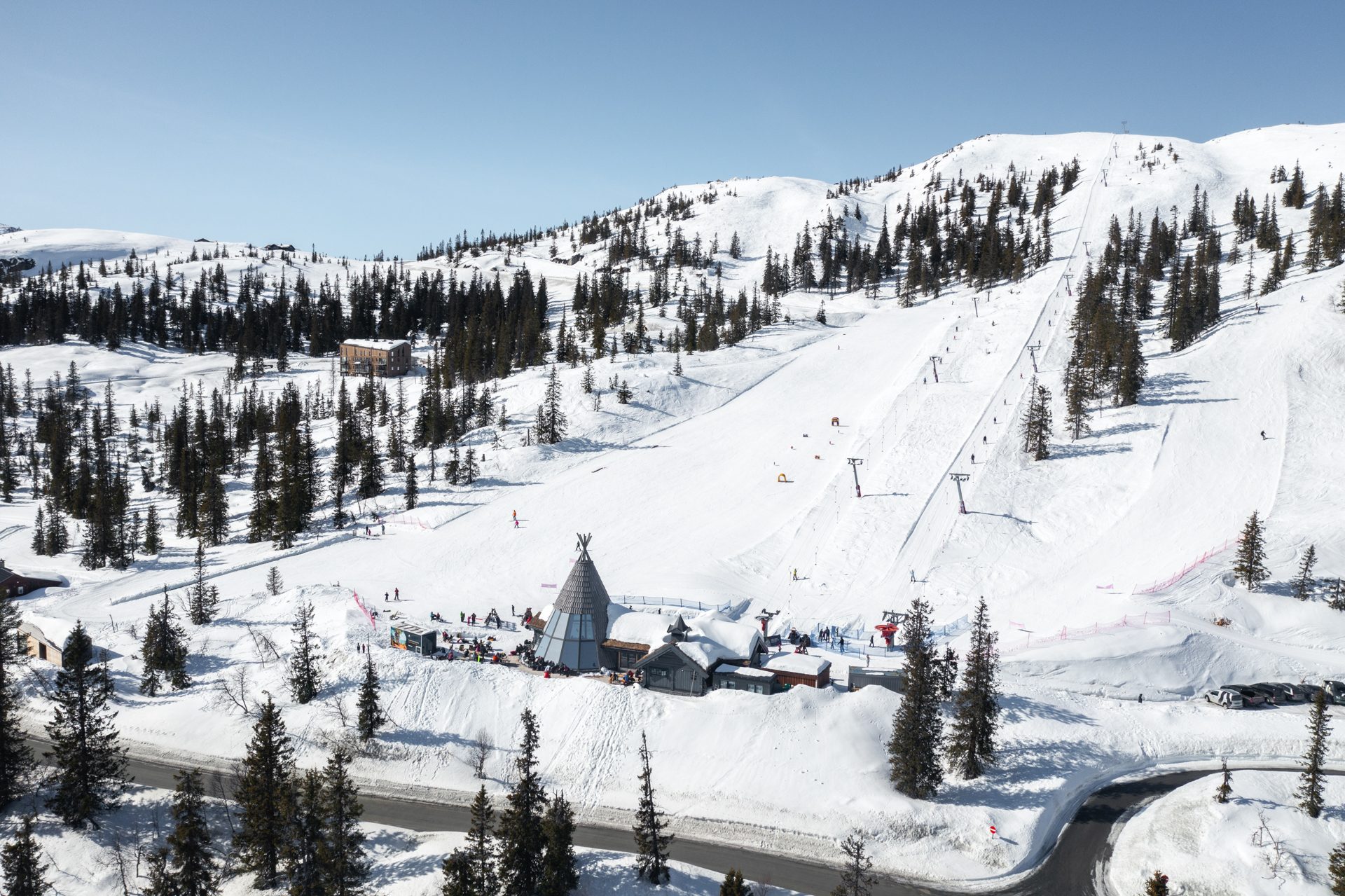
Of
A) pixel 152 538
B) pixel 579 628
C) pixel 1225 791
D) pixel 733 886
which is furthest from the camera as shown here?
pixel 152 538

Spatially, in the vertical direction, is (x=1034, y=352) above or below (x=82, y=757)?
above

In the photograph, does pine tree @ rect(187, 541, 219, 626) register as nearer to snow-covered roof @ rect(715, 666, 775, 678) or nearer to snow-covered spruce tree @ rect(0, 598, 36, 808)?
snow-covered spruce tree @ rect(0, 598, 36, 808)

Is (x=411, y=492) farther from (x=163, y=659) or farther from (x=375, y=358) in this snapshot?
(x=375, y=358)

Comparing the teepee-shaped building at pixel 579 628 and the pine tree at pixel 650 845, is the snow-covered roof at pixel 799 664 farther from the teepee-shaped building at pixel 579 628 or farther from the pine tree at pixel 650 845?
the pine tree at pixel 650 845

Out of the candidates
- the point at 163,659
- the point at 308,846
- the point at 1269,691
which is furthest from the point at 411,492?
the point at 1269,691

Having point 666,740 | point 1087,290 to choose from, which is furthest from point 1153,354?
point 666,740

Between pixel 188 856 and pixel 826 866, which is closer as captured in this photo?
pixel 188 856

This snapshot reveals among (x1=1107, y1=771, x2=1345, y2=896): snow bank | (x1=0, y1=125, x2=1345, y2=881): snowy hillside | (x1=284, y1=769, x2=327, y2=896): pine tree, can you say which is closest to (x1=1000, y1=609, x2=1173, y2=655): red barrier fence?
(x1=0, y1=125, x2=1345, y2=881): snowy hillside
